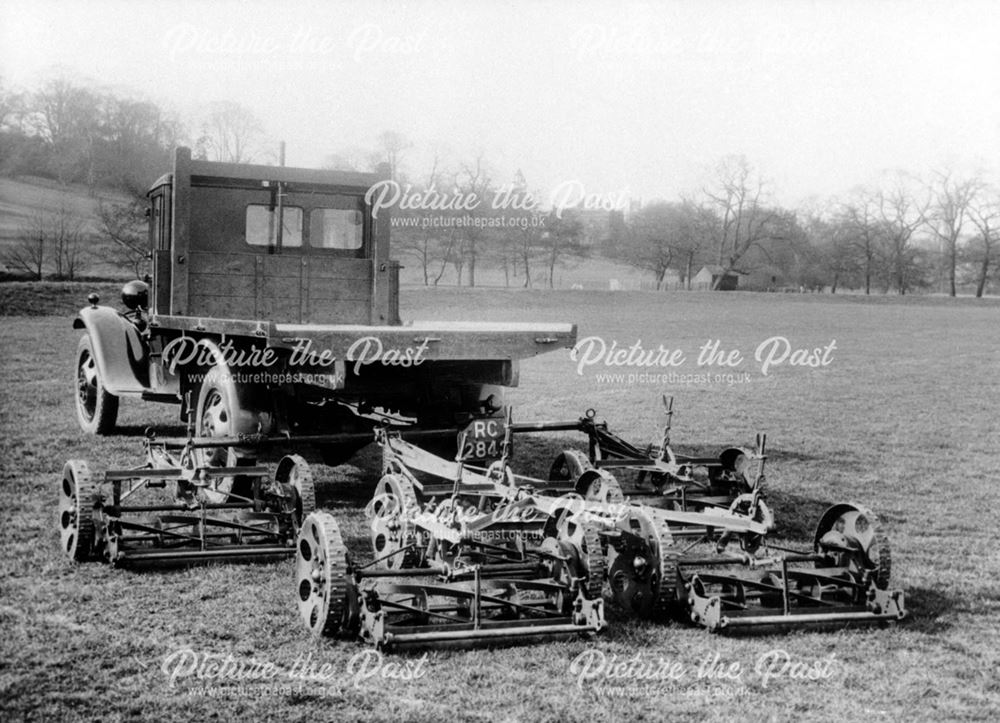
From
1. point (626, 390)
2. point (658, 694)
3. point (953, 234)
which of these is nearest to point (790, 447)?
point (626, 390)

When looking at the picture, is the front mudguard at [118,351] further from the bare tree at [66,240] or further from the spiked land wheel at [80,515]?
the bare tree at [66,240]

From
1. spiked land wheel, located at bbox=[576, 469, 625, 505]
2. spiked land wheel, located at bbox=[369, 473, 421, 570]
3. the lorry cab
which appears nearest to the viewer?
spiked land wheel, located at bbox=[369, 473, 421, 570]

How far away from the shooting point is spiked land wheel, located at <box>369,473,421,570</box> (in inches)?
250

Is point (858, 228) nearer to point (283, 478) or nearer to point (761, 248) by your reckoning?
point (761, 248)

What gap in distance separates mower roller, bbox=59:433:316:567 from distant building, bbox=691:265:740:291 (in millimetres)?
54008

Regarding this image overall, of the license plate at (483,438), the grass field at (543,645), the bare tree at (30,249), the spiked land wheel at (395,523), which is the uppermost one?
the bare tree at (30,249)

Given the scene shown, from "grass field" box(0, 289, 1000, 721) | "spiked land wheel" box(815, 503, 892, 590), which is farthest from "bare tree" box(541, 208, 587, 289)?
"spiked land wheel" box(815, 503, 892, 590)

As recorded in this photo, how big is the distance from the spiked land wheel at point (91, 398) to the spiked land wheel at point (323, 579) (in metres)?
6.67

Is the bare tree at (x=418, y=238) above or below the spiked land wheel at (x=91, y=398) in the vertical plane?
above

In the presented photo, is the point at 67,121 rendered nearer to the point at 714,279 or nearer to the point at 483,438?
the point at 483,438

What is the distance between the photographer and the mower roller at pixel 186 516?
21.5 feet

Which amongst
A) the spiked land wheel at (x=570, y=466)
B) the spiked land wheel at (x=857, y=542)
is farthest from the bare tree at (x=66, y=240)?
the spiked land wheel at (x=857, y=542)

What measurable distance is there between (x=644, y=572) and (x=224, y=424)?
4.20 meters

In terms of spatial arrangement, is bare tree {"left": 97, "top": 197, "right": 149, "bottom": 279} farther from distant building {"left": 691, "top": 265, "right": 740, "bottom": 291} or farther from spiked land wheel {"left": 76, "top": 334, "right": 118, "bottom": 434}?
distant building {"left": 691, "top": 265, "right": 740, "bottom": 291}
